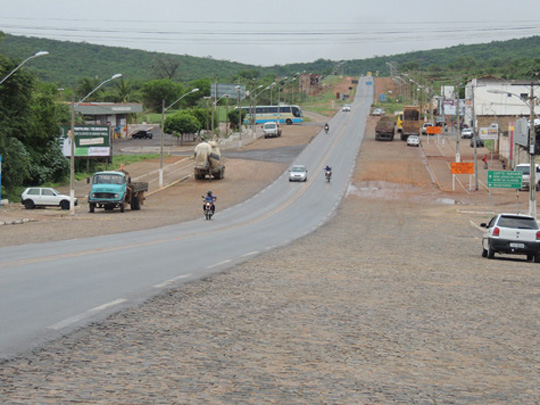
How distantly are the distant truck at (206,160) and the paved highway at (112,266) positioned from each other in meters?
22.3

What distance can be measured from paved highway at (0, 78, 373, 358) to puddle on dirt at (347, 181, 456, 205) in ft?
54.5

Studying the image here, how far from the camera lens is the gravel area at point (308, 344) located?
7840mm

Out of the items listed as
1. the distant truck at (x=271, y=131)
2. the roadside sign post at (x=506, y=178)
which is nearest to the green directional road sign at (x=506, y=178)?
the roadside sign post at (x=506, y=178)

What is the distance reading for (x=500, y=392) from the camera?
27.4ft

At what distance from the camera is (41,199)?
171 feet

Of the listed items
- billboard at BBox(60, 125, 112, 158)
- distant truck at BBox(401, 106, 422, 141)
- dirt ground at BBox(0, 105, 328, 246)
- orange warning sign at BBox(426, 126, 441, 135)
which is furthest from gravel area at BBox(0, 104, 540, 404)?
orange warning sign at BBox(426, 126, 441, 135)

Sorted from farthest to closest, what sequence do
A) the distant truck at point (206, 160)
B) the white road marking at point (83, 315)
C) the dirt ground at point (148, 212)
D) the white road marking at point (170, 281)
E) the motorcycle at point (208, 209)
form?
1. the distant truck at point (206, 160)
2. the motorcycle at point (208, 209)
3. the dirt ground at point (148, 212)
4. the white road marking at point (170, 281)
5. the white road marking at point (83, 315)

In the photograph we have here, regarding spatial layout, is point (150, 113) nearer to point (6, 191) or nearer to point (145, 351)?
point (6, 191)

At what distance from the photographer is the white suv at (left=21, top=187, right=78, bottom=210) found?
52.0 meters

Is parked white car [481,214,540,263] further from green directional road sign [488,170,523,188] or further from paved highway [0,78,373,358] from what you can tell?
green directional road sign [488,170,523,188]

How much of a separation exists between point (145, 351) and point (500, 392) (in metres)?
4.19

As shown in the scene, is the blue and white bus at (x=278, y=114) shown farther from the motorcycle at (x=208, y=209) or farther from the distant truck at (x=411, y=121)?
the motorcycle at (x=208, y=209)

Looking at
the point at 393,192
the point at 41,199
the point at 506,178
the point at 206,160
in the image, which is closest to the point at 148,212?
the point at 41,199

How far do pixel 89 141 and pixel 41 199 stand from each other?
21793 millimetres
